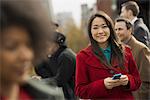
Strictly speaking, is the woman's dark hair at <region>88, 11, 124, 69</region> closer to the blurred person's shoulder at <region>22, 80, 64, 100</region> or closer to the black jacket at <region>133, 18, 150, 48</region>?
the black jacket at <region>133, 18, 150, 48</region>

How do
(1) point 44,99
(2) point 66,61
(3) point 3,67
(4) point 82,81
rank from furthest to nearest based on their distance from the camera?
1. (2) point 66,61
2. (4) point 82,81
3. (1) point 44,99
4. (3) point 3,67

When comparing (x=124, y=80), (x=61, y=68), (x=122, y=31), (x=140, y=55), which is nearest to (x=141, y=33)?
(x=122, y=31)

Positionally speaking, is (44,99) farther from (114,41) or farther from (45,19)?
(114,41)

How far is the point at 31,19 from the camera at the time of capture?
1.17m

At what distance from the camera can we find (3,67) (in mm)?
1114

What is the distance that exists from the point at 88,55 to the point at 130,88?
20.2 inches

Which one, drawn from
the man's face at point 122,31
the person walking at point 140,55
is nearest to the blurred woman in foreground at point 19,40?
the person walking at point 140,55

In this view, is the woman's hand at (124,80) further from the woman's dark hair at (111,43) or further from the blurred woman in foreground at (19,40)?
the blurred woman in foreground at (19,40)

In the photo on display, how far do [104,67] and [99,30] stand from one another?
0.39 metres

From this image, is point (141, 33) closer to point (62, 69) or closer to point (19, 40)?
point (62, 69)

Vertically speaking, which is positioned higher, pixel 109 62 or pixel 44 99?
pixel 44 99

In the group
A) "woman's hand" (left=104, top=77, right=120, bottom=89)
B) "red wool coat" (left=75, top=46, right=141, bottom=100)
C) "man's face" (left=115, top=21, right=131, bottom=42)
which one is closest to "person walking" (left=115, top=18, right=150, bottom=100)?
"man's face" (left=115, top=21, right=131, bottom=42)

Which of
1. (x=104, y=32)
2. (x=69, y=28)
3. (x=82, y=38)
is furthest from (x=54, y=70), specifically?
(x=69, y=28)

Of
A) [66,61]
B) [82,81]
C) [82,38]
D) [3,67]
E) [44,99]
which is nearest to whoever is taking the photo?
[3,67]
